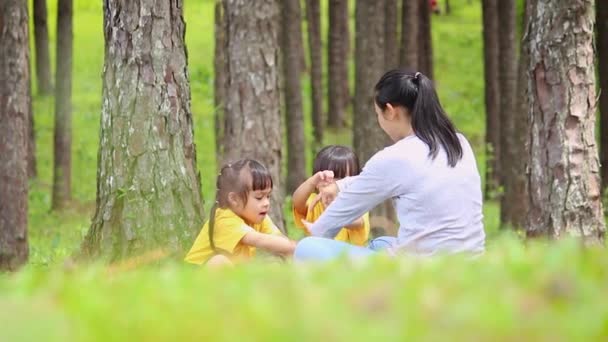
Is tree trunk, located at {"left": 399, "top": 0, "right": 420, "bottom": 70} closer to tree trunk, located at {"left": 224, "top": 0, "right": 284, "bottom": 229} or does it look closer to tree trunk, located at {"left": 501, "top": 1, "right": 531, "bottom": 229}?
tree trunk, located at {"left": 501, "top": 1, "right": 531, "bottom": 229}

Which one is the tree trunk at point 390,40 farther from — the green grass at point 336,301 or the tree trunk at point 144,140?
the green grass at point 336,301

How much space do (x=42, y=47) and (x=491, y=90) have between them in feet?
34.4

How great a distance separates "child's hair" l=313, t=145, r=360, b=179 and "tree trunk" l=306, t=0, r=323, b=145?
60.4 feet

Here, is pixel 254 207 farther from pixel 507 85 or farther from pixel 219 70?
pixel 219 70

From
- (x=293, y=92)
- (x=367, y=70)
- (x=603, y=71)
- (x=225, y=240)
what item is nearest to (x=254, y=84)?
(x=225, y=240)

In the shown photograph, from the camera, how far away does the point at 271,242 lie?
24.8 feet

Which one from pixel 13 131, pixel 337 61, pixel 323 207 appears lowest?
pixel 323 207

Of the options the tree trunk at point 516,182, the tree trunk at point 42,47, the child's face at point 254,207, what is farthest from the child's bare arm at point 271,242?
the tree trunk at point 42,47

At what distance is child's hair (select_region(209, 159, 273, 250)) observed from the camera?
7848 mm

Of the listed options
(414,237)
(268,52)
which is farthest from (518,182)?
(414,237)

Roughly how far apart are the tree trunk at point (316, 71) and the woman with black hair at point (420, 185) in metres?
19.6

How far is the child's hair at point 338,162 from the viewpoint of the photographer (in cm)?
834

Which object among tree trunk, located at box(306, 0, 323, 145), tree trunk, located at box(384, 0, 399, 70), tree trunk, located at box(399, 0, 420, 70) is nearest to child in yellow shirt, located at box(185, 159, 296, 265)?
tree trunk, located at box(384, 0, 399, 70)

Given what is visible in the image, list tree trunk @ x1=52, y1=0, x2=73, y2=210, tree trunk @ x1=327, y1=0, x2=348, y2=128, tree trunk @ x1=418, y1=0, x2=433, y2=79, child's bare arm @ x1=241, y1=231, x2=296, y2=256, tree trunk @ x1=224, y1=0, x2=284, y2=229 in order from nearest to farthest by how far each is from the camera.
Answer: child's bare arm @ x1=241, y1=231, x2=296, y2=256 < tree trunk @ x1=224, y1=0, x2=284, y2=229 < tree trunk @ x1=52, y1=0, x2=73, y2=210 < tree trunk @ x1=418, y1=0, x2=433, y2=79 < tree trunk @ x1=327, y1=0, x2=348, y2=128
